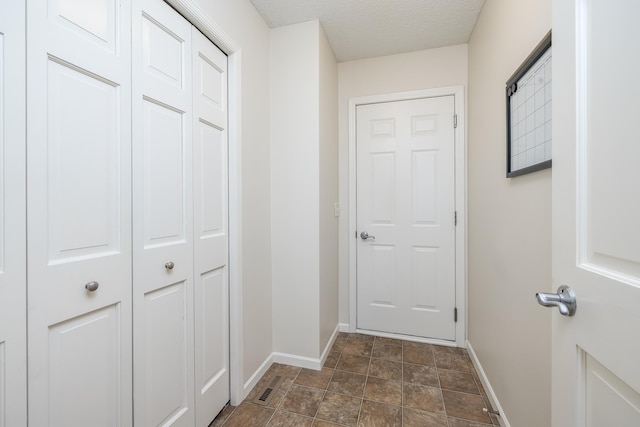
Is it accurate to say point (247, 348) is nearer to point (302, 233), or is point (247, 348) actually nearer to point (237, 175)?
point (302, 233)

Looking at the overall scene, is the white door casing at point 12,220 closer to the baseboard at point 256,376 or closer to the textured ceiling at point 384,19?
the baseboard at point 256,376

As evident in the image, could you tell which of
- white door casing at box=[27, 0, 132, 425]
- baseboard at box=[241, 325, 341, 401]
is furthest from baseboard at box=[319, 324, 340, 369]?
white door casing at box=[27, 0, 132, 425]

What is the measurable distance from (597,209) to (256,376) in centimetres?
192

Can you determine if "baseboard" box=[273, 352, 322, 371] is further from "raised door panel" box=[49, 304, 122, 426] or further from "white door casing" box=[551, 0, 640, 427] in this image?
"white door casing" box=[551, 0, 640, 427]

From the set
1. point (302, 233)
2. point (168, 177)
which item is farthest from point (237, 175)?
point (302, 233)

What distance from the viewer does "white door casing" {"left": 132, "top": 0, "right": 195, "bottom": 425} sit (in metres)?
1.06

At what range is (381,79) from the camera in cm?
238

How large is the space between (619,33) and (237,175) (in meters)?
1.52

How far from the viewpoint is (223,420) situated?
57.7 inches

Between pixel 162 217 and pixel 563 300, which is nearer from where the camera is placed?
pixel 563 300

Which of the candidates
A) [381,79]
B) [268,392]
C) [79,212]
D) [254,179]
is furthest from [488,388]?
[381,79]

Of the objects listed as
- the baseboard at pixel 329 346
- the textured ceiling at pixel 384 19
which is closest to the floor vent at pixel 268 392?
the baseboard at pixel 329 346

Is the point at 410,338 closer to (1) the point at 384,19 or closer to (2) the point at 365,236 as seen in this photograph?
(2) the point at 365,236

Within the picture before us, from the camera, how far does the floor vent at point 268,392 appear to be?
1.61 meters
